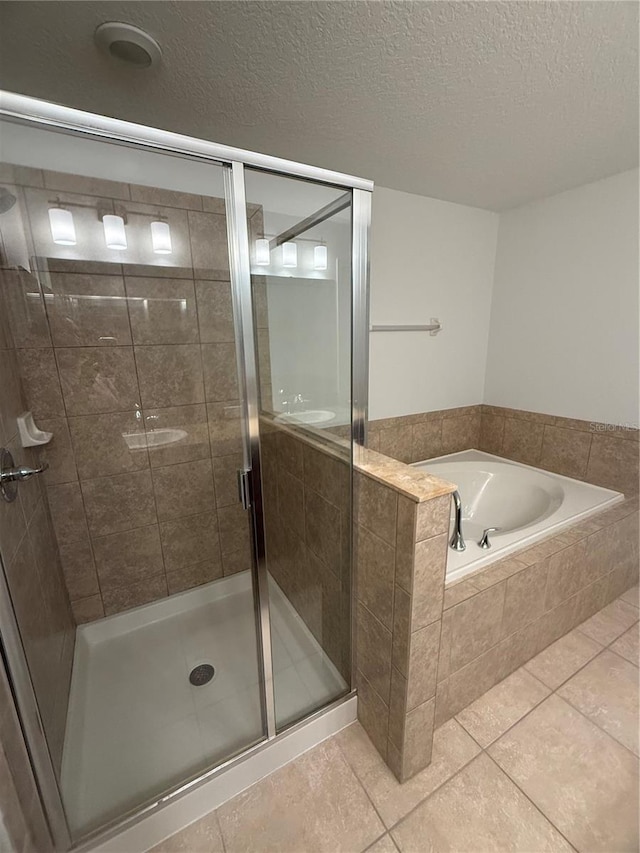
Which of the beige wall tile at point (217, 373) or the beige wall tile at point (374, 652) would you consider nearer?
the beige wall tile at point (374, 652)

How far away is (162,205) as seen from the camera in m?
1.59

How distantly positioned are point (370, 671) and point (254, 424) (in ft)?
3.26

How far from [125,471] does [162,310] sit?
0.81 metres

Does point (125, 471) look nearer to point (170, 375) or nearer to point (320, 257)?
point (170, 375)

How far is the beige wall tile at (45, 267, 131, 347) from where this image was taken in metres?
1.47

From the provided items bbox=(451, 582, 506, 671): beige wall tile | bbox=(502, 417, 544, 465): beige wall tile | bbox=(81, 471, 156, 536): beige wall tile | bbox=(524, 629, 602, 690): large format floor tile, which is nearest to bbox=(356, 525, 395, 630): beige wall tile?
bbox=(451, 582, 506, 671): beige wall tile

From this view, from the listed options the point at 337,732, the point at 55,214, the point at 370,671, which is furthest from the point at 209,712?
the point at 55,214

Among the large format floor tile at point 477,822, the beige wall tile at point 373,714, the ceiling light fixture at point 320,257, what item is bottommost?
the large format floor tile at point 477,822

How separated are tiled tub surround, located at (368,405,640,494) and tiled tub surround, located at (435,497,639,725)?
0.72 ft

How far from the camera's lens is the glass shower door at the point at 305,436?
1234mm

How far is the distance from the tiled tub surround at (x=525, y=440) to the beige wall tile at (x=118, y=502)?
4.23 feet

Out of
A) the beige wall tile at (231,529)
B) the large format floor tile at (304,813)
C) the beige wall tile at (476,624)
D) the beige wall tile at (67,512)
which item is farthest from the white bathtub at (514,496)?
the beige wall tile at (67,512)

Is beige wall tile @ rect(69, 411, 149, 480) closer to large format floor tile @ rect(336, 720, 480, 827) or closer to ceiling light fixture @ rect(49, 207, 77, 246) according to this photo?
ceiling light fixture @ rect(49, 207, 77, 246)

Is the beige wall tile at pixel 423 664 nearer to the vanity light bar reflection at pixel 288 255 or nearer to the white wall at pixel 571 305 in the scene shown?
the vanity light bar reflection at pixel 288 255
